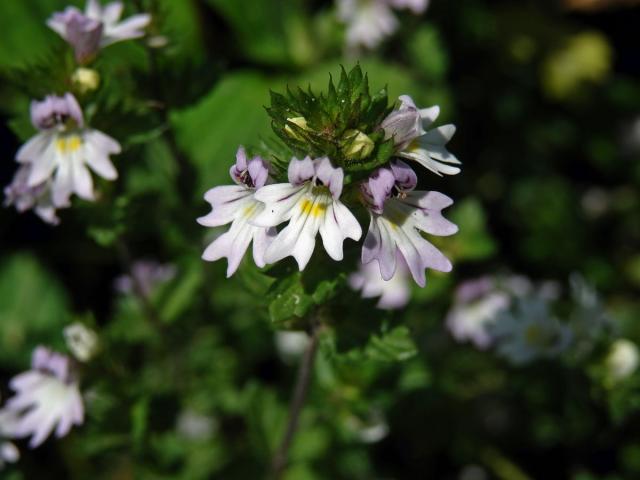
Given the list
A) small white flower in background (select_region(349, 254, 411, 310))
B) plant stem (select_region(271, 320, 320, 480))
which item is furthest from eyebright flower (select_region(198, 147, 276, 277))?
small white flower in background (select_region(349, 254, 411, 310))

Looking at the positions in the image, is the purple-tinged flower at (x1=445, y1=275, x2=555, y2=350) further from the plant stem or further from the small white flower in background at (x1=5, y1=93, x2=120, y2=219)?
the small white flower in background at (x1=5, y1=93, x2=120, y2=219)

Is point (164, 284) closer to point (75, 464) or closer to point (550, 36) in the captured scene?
point (75, 464)

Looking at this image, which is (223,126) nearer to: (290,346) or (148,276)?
(148,276)

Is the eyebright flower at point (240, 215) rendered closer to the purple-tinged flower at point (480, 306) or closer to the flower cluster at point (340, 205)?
the flower cluster at point (340, 205)

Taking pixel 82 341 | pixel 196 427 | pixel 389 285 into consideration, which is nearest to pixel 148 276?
pixel 196 427

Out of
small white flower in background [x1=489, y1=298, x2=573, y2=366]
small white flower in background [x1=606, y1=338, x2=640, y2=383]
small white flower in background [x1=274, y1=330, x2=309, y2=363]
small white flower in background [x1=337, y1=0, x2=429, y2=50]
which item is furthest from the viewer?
small white flower in background [x1=337, y1=0, x2=429, y2=50]

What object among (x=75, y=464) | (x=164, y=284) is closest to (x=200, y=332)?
(x=164, y=284)

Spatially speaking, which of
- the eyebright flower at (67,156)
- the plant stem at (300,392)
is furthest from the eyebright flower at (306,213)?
the eyebright flower at (67,156)
